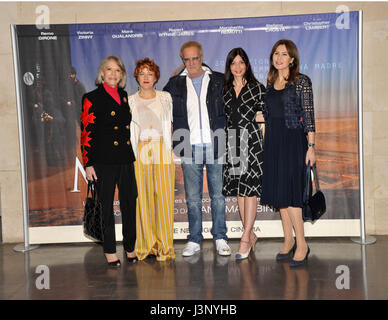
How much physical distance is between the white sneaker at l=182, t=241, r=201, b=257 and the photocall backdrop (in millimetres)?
446

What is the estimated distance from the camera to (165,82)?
429 centimetres

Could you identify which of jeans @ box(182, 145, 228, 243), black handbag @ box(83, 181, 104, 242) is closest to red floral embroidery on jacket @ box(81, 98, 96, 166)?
black handbag @ box(83, 181, 104, 242)

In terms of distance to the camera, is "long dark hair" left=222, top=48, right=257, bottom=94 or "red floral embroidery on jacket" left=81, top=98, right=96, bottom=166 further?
"long dark hair" left=222, top=48, right=257, bottom=94

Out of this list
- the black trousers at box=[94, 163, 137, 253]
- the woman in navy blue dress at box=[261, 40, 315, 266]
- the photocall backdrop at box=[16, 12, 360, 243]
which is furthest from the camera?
the photocall backdrop at box=[16, 12, 360, 243]

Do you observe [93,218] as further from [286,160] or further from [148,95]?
[286,160]

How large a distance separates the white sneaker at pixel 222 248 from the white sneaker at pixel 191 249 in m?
0.19

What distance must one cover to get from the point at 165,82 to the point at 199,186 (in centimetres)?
113

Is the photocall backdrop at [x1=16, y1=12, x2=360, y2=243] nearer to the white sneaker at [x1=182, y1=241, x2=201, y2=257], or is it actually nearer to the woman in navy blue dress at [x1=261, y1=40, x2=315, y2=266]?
the white sneaker at [x1=182, y1=241, x2=201, y2=257]

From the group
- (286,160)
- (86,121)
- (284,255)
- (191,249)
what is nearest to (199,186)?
(191,249)

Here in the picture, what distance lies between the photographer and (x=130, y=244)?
3725mm

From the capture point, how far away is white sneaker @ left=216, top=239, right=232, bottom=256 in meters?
3.79

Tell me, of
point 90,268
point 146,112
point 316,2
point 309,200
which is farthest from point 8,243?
point 316,2

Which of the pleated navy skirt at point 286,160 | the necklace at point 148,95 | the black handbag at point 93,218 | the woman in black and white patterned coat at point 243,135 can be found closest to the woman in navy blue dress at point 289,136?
the pleated navy skirt at point 286,160
